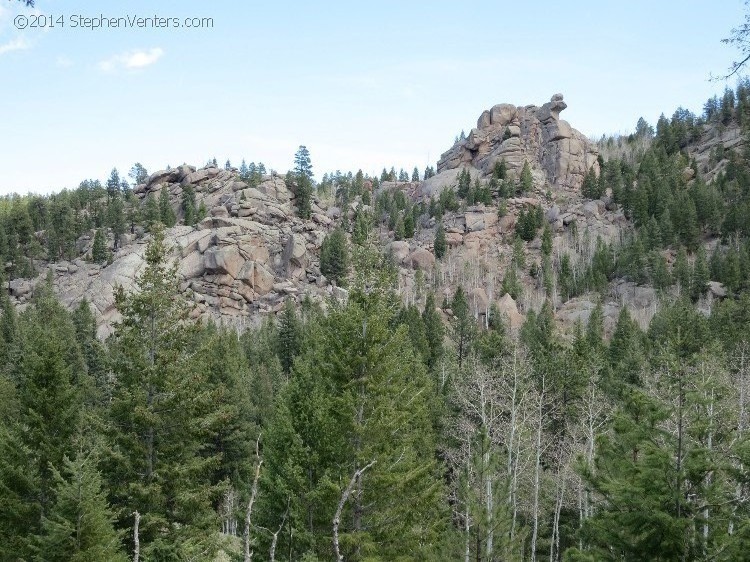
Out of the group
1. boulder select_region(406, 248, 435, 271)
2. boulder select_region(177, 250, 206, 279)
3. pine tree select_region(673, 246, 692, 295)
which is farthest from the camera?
boulder select_region(406, 248, 435, 271)

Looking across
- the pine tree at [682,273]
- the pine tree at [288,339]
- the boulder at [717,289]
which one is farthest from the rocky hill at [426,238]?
the pine tree at [288,339]

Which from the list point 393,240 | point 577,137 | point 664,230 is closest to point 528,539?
point 664,230

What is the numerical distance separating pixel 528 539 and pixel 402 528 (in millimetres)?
18404

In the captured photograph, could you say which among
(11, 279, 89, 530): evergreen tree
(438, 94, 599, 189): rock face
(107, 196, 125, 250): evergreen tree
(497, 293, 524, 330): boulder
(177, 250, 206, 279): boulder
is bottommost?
(497, 293, 524, 330): boulder

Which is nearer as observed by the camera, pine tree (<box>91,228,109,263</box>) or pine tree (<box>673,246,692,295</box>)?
pine tree (<box>673,246,692,295</box>)

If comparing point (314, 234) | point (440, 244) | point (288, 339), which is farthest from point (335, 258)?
point (288, 339)

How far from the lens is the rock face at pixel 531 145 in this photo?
13538cm

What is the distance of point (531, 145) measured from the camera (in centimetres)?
13975

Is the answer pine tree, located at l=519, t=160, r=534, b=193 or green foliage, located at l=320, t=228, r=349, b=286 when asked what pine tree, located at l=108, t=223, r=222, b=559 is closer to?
green foliage, located at l=320, t=228, r=349, b=286

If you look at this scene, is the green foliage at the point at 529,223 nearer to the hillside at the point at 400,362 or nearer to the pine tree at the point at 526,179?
the hillside at the point at 400,362

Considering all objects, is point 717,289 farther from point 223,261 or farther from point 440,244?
point 223,261

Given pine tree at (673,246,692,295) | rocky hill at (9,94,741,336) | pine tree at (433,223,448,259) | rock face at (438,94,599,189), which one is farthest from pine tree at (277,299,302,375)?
rock face at (438,94,599,189)

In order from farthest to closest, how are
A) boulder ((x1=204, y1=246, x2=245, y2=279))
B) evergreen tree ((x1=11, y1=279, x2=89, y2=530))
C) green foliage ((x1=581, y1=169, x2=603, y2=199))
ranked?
green foliage ((x1=581, y1=169, x2=603, y2=199)) < boulder ((x1=204, y1=246, x2=245, y2=279)) < evergreen tree ((x1=11, y1=279, x2=89, y2=530))

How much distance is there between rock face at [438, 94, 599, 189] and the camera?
135 meters
